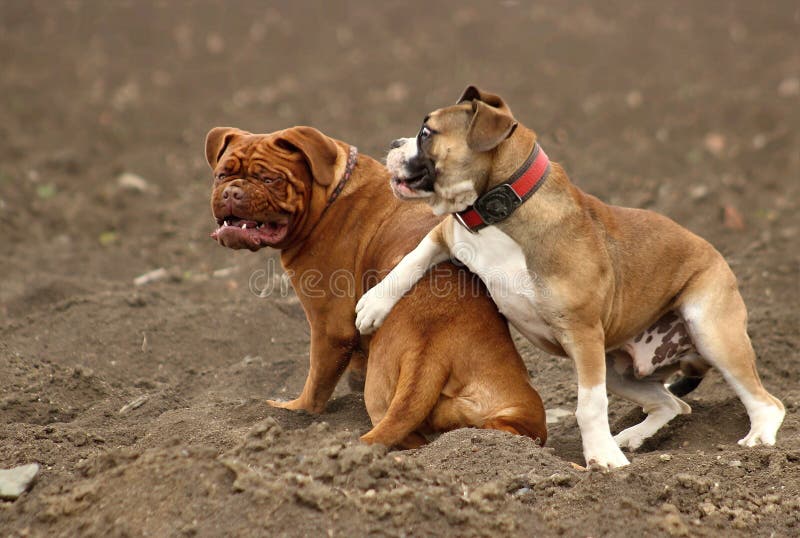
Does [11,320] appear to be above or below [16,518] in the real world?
below

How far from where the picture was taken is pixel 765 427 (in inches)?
233

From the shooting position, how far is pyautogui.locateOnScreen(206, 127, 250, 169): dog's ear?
20.4 ft

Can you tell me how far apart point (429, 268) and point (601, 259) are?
93 centimetres

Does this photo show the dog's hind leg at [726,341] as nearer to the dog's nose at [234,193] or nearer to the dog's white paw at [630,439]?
the dog's white paw at [630,439]

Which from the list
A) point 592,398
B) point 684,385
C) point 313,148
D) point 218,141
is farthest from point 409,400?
point 684,385

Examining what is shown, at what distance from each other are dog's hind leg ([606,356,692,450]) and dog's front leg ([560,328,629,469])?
844 millimetres

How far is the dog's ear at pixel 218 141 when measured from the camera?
620 centimetres

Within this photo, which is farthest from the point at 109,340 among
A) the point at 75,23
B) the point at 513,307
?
the point at 75,23

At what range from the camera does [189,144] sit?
1358 centimetres

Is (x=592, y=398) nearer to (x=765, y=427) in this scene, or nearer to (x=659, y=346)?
(x=659, y=346)

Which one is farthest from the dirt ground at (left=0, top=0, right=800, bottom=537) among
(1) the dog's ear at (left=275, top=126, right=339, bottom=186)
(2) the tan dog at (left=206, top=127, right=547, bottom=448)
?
(1) the dog's ear at (left=275, top=126, right=339, bottom=186)

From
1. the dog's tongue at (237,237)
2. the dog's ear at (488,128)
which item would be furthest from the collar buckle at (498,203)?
the dog's tongue at (237,237)

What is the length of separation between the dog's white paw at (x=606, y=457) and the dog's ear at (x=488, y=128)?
1.63 meters

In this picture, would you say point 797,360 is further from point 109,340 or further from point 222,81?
point 222,81
